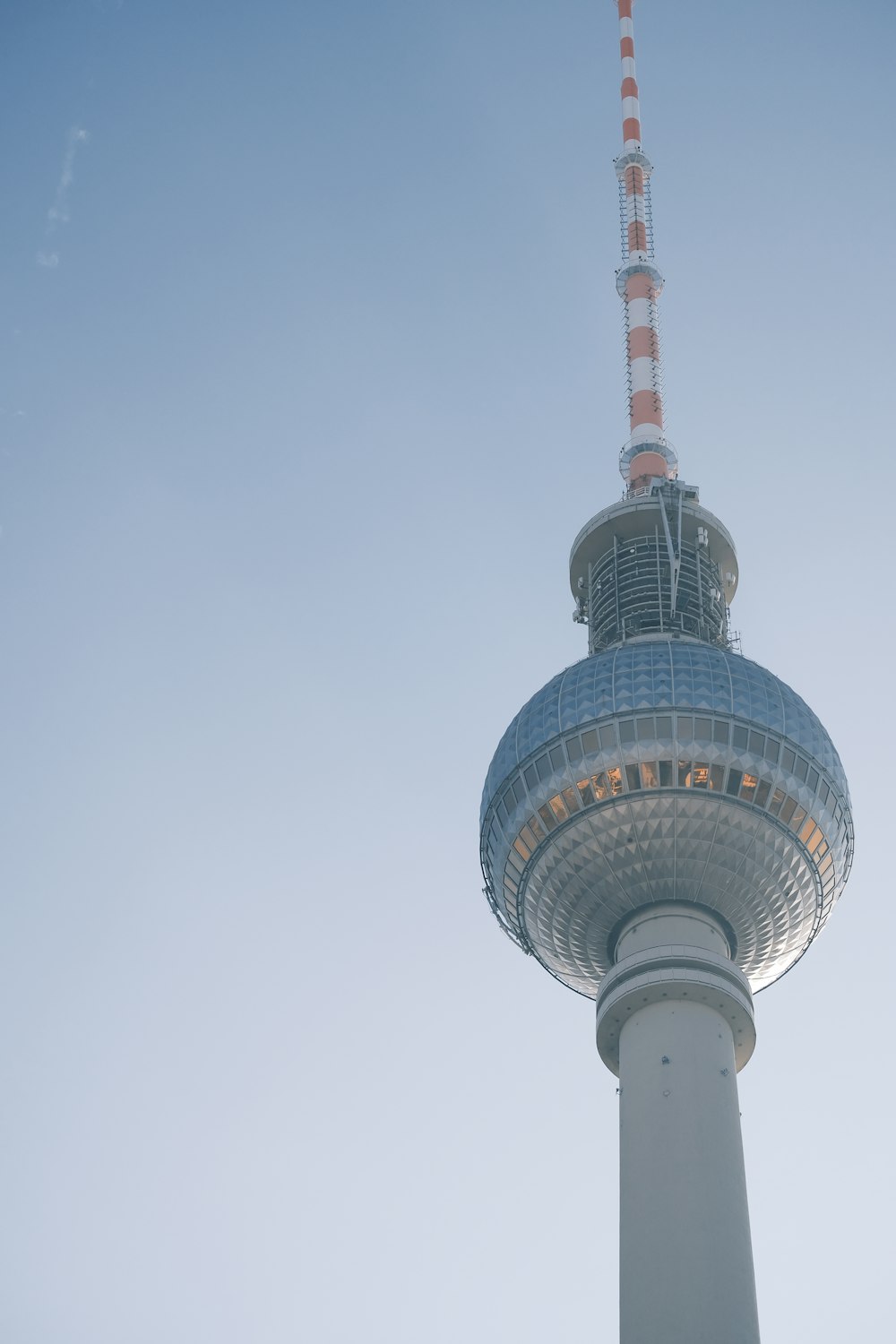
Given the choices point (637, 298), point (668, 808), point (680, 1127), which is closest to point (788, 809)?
point (668, 808)

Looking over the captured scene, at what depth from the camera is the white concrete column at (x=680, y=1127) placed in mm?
48000

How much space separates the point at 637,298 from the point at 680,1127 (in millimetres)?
54316

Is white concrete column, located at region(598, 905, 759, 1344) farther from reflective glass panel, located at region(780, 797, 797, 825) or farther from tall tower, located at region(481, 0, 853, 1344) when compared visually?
reflective glass panel, located at region(780, 797, 797, 825)

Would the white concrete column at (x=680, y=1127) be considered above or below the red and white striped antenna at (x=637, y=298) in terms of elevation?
below

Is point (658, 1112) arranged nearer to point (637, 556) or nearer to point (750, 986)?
Result: point (750, 986)

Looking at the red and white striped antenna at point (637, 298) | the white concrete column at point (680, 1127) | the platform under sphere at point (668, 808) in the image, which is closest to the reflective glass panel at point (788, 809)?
the platform under sphere at point (668, 808)

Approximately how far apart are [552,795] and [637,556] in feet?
60.5

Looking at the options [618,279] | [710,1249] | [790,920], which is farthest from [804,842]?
[618,279]

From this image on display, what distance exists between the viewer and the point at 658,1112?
52.7 meters

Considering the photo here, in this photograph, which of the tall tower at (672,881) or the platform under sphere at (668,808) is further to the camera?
the platform under sphere at (668,808)

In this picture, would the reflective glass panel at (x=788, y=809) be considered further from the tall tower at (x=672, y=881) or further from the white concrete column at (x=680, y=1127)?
the white concrete column at (x=680, y=1127)

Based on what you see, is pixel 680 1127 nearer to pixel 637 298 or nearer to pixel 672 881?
pixel 672 881

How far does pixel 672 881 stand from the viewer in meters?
58.8

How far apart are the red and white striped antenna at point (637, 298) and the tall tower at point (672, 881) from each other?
536 inches
